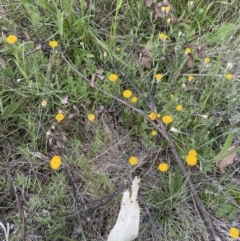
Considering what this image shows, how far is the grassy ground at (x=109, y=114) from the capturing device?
54.0 inches

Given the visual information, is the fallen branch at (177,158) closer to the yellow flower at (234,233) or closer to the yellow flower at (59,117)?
the yellow flower at (234,233)

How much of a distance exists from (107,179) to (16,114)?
0.43 meters

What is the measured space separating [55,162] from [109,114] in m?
0.31

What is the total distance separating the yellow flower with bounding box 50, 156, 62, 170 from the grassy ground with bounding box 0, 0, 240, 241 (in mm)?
54

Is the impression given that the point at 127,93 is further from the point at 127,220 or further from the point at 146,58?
the point at 127,220

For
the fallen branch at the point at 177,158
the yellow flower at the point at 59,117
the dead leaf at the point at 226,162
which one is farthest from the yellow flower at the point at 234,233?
the yellow flower at the point at 59,117

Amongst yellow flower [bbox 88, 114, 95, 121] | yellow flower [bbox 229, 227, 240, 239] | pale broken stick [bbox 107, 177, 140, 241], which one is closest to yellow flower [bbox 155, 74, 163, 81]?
yellow flower [bbox 88, 114, 95, 121]

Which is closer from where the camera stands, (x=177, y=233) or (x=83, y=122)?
(x=177, y=233)

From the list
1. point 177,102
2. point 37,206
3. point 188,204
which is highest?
point 177,102

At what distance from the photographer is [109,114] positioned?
5.11 ft

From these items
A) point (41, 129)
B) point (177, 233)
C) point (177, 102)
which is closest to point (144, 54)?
point (177, 102)

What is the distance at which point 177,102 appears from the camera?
4.95 feet

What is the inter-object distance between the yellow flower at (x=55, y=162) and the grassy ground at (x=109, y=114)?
2.1 inches

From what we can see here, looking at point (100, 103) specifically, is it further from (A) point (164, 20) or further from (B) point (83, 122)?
(A) point (164, 20)
